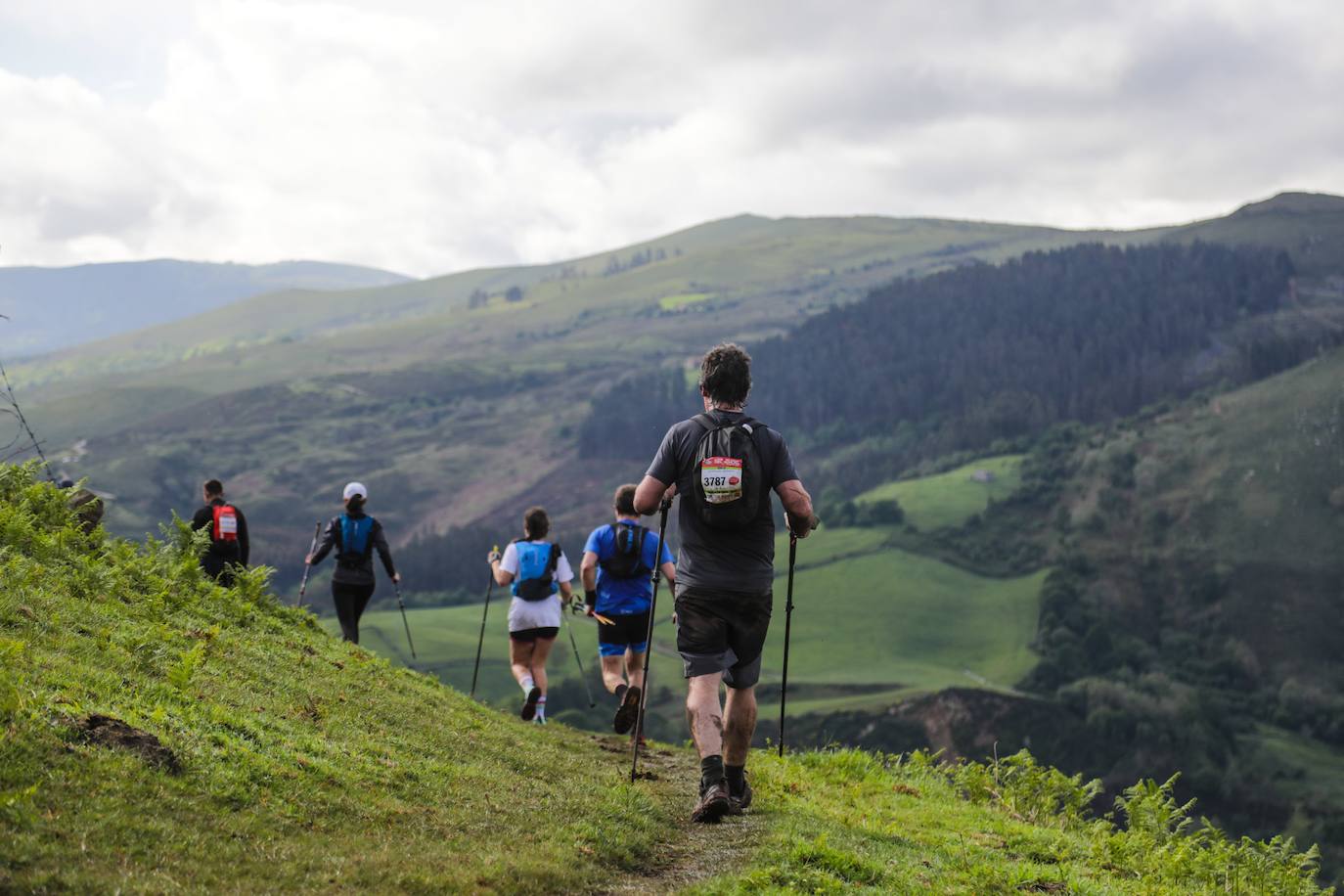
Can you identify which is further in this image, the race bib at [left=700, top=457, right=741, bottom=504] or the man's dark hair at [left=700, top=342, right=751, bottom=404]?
the man's dark hair at [left=700, top=342, right=751, bottom=404]

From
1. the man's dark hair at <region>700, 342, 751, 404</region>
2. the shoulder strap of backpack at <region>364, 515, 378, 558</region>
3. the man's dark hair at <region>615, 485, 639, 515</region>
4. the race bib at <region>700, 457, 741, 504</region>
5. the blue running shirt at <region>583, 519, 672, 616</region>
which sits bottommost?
the blue running shirt at <region>583, 519, 672, 616</region>

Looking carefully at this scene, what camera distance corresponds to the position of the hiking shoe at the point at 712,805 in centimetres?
1027

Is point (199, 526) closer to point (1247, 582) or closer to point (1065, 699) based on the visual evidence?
point (1065, 699)

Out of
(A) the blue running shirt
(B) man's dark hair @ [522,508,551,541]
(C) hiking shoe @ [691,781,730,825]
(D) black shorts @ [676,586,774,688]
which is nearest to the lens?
(D) black shorts @ [676,586,774,688]

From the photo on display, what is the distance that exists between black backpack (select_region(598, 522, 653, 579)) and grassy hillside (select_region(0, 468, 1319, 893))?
2.11 m

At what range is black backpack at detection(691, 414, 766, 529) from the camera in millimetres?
9820

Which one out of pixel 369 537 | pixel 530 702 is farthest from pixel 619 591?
pixel 369 537

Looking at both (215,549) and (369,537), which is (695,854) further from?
(215,549)

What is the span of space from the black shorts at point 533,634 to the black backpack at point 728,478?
7.21 m

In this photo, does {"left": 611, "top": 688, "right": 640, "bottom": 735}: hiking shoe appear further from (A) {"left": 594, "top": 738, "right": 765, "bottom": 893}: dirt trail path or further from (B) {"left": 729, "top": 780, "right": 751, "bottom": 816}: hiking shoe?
(B) {"left": 729, "top": 780, "right": 751, "bottom": 816}: hiking shoe

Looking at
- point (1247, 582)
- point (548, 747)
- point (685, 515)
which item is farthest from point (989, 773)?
point (1247, 582)

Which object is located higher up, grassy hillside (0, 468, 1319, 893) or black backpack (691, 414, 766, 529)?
black backpack (691, 414, 766, 529)

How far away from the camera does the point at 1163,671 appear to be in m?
174

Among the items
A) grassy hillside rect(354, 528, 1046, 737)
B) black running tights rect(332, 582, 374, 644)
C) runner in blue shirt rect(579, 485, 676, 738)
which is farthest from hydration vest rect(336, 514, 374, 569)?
grassy hillside rect(354, 528, 1046, 737)
